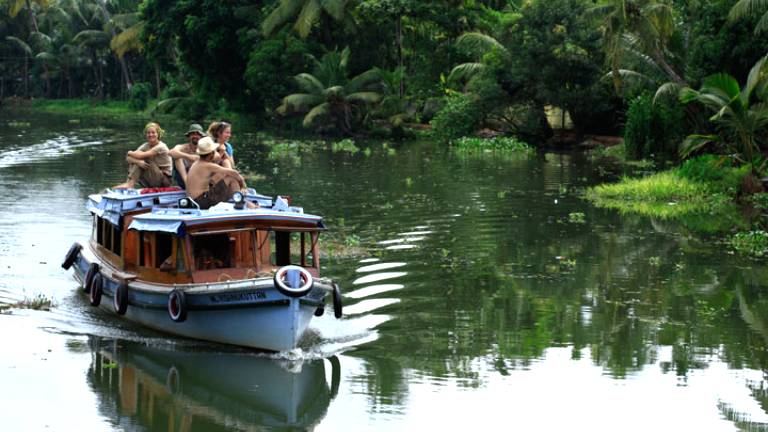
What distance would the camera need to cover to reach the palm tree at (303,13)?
5728 cm

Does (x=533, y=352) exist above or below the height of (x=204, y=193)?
below

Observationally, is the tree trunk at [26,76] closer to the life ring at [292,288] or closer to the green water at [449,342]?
the green water at [449,342]

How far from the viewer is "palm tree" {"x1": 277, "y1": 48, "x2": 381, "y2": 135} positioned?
2164 inches

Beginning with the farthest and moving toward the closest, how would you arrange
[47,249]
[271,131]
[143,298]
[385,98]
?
[271,131] → [385,98] → [47,249] → [143,298]

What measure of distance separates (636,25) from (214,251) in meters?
24.9

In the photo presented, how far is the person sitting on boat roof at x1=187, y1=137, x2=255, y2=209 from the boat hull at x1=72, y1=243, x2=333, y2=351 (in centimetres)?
148

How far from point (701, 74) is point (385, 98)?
21.6 m

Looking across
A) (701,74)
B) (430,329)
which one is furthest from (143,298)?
(701,74)

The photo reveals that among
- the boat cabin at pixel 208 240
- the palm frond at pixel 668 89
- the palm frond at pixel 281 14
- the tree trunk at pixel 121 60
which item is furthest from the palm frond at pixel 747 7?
the tree trunk at pixel 121 60

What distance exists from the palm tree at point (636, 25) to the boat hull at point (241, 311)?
2450 cm

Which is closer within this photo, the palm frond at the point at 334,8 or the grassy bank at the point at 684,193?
the grassy bank at the point at 684,193

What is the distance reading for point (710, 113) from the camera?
38062 mm

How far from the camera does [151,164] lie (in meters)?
18.2

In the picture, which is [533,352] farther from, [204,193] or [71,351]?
[71,351]
